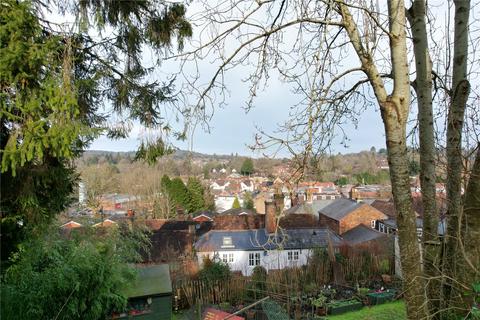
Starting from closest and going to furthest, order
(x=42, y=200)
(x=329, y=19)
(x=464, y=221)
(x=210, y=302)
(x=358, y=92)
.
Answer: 1. (x=329, y=19)
2. (x=464, y=221)
3. (x=358, y=92)
4. (x=42, y=200)
5. (x=210, y=302)

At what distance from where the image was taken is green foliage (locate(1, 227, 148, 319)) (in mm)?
5066

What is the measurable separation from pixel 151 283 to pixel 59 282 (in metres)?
4.02

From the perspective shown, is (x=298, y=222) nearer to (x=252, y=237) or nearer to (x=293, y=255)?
(x=293, y=255)

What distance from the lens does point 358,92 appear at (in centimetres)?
396

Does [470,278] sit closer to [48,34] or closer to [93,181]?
[48,34]

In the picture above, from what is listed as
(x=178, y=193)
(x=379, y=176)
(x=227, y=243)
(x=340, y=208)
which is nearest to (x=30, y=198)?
(x=379, y=176)

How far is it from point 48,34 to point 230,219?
798 inches

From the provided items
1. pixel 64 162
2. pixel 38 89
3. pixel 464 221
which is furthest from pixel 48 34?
pixel 464 221

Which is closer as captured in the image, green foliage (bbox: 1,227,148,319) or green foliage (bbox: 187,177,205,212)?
green foliage (bbox: 1,227,148,319)

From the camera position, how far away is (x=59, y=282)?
17.7ft

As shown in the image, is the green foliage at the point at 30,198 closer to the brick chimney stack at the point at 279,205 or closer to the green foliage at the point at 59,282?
the green foliage at the point at 59,282

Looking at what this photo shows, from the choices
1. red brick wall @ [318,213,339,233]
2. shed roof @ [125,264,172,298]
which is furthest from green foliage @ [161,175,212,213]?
shed roof @ [125,264,172,298]

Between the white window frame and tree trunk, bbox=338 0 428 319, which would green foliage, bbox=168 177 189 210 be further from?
tree trunk, bbox=338 0 428 319

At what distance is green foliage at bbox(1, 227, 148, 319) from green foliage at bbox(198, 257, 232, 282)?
952cm
